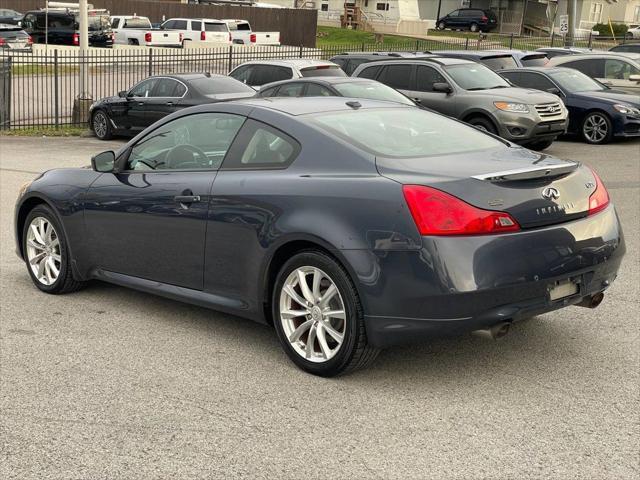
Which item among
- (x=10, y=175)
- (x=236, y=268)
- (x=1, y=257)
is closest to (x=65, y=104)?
(x=10, y=175)

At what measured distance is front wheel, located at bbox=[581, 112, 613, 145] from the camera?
1808 cm

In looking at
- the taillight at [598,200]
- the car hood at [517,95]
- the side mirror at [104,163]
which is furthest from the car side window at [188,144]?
the car hood at [517,95]

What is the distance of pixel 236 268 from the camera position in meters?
5.53

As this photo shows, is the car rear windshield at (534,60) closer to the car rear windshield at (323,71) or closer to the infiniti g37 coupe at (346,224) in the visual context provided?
the car rear windshield at (323,71)

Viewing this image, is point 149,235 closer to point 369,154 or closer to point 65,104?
point 369,154

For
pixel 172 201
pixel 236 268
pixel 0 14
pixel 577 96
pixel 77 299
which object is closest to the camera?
pixel 236 268

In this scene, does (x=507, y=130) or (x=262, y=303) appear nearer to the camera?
(x=262, y=303)

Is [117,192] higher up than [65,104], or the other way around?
[117,192]

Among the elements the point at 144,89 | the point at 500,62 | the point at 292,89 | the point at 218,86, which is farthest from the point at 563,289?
the point at 500,62

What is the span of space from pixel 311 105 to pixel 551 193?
1.73 meters

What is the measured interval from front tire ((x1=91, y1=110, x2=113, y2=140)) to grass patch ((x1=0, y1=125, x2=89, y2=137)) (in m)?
0.84

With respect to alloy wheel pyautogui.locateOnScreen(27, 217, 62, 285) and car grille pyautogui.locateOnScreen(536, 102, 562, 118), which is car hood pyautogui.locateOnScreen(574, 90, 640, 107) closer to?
car grille pyautogui.locateOnScreen(536, 102, 562, 118)

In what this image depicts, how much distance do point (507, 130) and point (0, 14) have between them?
43.0m

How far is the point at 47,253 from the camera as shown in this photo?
7.11 m
